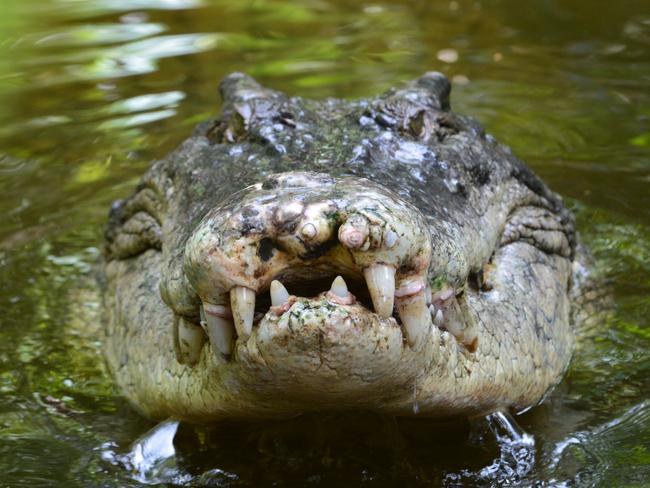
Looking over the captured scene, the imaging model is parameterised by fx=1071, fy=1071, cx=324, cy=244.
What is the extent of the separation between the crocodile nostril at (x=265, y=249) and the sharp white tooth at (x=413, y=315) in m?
0.35

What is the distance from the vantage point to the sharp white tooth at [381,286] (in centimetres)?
255

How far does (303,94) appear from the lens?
746 centimetres

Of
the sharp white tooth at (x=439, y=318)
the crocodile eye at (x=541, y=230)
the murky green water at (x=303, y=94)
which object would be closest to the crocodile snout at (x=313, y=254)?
the sharp white tooth at (x=439, y=318)

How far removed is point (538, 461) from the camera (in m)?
3.39

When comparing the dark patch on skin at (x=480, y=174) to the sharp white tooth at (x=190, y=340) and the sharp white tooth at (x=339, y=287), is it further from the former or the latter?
the sharp white tooth at (x=339, y=287)

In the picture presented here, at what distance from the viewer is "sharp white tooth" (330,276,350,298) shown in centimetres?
253

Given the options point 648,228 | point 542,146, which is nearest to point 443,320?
point 648,228

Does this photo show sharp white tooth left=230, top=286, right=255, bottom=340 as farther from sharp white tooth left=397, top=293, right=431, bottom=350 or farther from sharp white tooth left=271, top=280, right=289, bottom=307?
sharp white tooth left=397, top=293, right=431, bottom=350

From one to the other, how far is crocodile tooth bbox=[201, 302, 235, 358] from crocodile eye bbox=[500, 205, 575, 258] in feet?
4.92

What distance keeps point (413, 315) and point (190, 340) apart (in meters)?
0.72

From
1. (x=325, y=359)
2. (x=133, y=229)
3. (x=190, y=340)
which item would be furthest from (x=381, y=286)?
(x=133, y=229)

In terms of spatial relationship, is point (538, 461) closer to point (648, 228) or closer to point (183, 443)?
point (183, 443)

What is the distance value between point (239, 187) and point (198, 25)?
20.3ft

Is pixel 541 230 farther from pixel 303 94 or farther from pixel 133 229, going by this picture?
pixel 303 94
